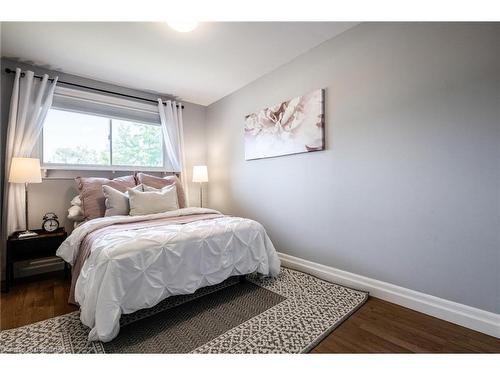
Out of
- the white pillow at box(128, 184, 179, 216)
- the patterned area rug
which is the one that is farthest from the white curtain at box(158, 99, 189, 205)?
the patterned area rug

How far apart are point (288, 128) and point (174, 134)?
6.32 ft

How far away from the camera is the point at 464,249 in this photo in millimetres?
1630

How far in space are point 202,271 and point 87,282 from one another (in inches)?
30.2

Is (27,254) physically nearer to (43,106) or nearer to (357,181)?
(43,106)

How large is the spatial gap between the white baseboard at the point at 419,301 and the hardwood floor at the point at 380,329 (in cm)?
5

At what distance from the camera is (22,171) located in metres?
2.32

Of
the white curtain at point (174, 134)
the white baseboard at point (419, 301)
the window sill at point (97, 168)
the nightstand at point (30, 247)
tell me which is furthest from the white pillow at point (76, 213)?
the white baseboard at point (419, 301)

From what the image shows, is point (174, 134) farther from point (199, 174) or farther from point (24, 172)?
point (24, 172)

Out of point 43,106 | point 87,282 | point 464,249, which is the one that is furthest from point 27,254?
point 464,249

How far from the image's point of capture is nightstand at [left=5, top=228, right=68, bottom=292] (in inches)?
88.8

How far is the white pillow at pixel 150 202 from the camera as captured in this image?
2.52 meters

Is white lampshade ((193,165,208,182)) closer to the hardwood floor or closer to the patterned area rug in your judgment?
the patterned area rug

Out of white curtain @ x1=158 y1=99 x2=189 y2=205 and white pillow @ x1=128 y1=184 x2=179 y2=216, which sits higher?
white curtain @ x1=158 y1=99 x2=189 y2=205

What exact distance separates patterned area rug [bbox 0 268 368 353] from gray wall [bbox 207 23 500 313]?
21.6 inches
